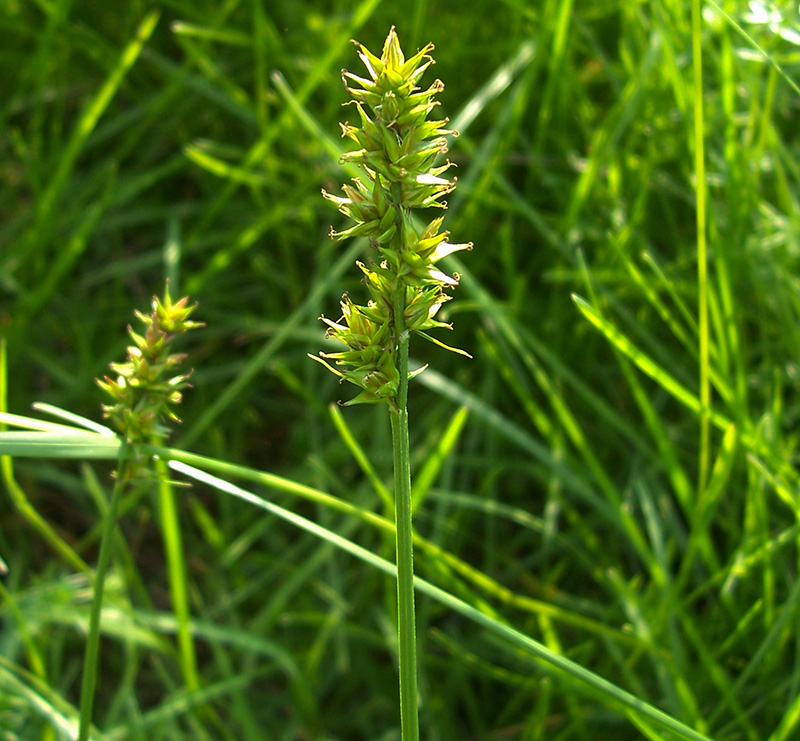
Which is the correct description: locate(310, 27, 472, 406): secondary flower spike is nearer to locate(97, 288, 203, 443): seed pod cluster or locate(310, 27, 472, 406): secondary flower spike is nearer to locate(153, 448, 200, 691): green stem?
locate(97, 288, 203, 443): seed pod cluster

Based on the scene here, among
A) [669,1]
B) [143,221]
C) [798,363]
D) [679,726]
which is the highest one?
[669,1]

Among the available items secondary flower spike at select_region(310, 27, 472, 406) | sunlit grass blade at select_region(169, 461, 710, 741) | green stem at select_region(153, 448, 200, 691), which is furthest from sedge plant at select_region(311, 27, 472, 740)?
green stem at select_region(153, 448, 200, 691)

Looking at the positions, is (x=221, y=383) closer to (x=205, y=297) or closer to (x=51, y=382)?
(x=205, y=297)

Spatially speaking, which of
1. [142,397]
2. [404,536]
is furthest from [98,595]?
[404,536]

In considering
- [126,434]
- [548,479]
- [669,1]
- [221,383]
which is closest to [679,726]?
[126,434]

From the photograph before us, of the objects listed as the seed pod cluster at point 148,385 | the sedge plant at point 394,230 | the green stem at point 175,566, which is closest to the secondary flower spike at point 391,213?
the sedge plant at point 394,230
